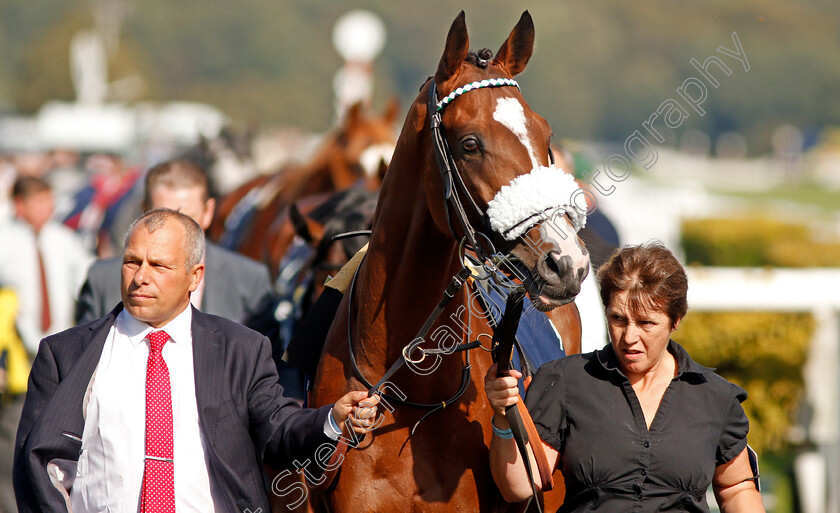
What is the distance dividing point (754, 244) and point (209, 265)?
12.1 metres

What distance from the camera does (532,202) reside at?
8.80 ft

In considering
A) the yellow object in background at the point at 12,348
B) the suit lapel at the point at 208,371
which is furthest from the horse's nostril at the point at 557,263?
the yellow object in background at the point at 12,348

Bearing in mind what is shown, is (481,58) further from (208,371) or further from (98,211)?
(98,211)

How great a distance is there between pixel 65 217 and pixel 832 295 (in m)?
8.90

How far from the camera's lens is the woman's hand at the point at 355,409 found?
2.80m

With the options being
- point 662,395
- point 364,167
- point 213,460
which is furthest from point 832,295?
point 213,460

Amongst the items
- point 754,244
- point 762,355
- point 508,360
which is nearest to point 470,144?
point 508,360

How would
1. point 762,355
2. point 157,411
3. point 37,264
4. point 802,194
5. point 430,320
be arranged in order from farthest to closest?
point 802,194, point 762,355, point 37,264, point 430,320, point 157,411

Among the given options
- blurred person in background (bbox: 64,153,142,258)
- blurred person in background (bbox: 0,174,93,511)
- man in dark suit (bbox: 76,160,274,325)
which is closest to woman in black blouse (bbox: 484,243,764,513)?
man in dark suit (bbox: 76,160,274,325)

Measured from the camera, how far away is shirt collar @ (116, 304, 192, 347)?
2826 millimetres

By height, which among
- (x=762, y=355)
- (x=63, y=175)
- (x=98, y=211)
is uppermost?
(x=63, y=175)

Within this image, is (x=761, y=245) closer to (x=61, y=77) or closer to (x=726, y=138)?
(x=726, y=138)

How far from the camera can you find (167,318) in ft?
9.26

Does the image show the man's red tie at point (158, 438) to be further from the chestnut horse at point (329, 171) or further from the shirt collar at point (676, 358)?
the chestnut horse at point (329, 171)
